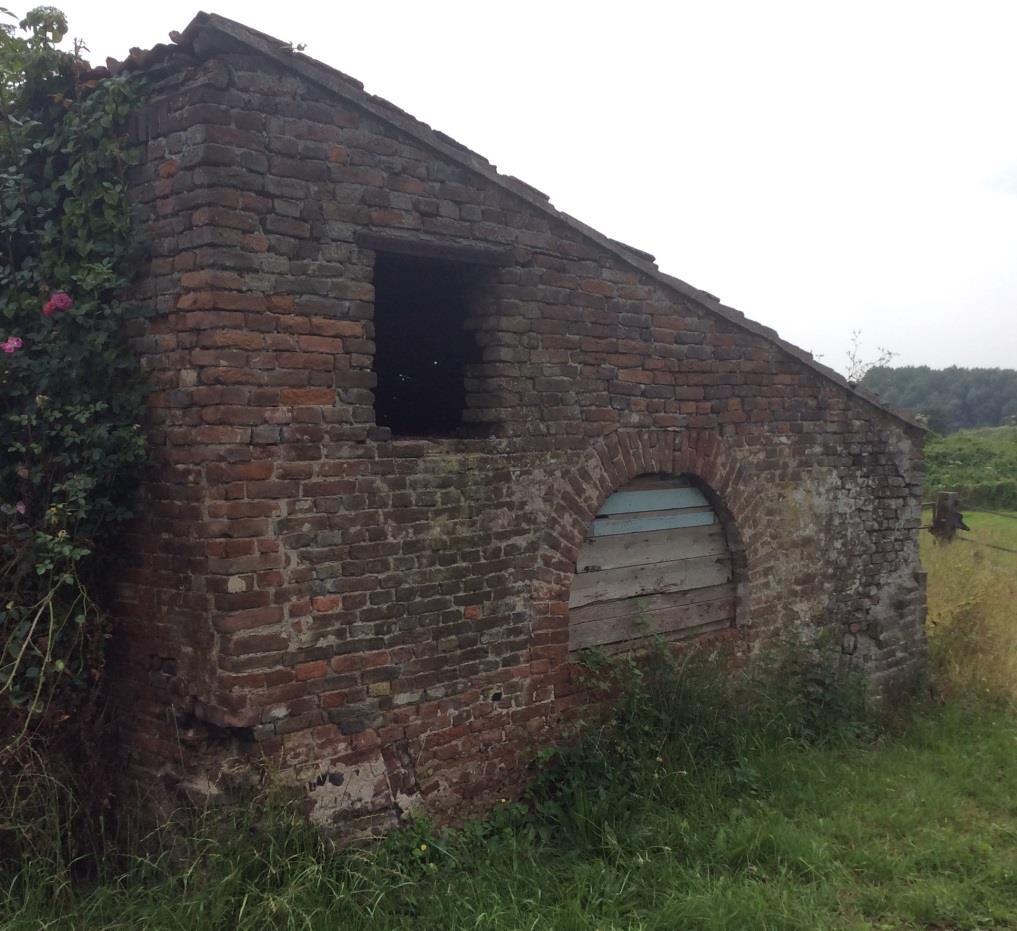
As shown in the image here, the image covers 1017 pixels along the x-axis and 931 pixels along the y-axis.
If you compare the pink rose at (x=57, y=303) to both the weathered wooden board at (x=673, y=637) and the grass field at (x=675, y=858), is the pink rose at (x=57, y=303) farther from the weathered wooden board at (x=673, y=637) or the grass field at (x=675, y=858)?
the weathered wooden board at (x=673, y=637)

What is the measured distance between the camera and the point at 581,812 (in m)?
5.05

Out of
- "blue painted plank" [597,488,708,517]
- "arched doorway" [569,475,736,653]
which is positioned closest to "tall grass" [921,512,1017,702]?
"arched doorway" [569,475,736,653]

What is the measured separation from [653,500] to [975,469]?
20126 millimetres

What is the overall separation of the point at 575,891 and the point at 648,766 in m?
1.17

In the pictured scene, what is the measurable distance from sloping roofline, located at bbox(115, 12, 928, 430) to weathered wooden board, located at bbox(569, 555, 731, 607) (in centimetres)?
172

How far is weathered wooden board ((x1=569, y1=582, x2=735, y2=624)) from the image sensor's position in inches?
232

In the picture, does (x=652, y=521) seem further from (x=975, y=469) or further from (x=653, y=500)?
(x=975, y=469)

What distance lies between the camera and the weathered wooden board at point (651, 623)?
5875mm

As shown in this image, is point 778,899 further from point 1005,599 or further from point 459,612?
point 1005,599

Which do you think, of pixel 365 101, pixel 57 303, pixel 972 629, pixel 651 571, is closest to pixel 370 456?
pixel 57 303

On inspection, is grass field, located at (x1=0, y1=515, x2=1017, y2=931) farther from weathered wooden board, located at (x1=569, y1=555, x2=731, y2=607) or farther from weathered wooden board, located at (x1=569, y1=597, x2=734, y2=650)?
weathered wooden board, located at (x1=569, y1=555, x2=731, y2=607)

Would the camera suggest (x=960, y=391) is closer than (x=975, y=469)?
No

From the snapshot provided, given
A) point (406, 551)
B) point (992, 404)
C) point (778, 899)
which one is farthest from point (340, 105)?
point (992, 404)

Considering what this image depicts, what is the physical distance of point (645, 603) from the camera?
20.6 feet
